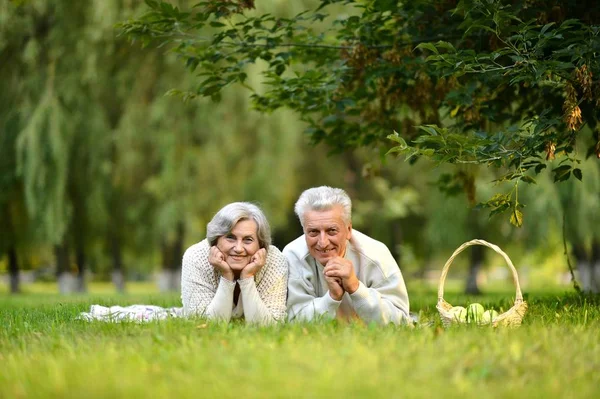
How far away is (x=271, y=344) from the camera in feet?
13.8

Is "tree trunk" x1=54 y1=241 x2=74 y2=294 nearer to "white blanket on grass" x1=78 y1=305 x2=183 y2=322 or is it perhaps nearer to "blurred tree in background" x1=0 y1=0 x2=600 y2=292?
"blurred tree in background" x1=0 y1=0 x2=600 y2=292

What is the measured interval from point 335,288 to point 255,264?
1.98 feet

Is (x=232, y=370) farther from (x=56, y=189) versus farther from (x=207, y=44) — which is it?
(x=56, y=189)

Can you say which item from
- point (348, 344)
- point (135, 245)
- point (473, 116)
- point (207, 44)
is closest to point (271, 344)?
point (348, 344)

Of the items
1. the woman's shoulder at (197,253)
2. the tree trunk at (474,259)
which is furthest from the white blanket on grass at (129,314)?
the tree trunk at (474,259)

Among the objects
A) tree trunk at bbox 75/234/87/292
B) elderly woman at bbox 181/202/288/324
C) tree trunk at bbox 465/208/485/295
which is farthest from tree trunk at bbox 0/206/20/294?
elderly woman at bbox 181/202/288/324

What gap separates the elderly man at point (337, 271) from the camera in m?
5.49

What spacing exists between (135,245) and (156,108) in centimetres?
513

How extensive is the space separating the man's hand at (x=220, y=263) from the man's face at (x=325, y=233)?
603 millimetres

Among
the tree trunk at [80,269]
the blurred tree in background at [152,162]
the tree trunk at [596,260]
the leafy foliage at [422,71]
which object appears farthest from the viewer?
the tree trunk at [80,269]

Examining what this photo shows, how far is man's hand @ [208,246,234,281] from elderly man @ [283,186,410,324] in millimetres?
531

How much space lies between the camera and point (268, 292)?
5.80 meters

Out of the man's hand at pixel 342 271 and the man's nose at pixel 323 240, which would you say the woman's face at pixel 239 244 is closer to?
the man's nose at pixel 323 240

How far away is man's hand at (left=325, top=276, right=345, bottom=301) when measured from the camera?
Answer: 5434mm
